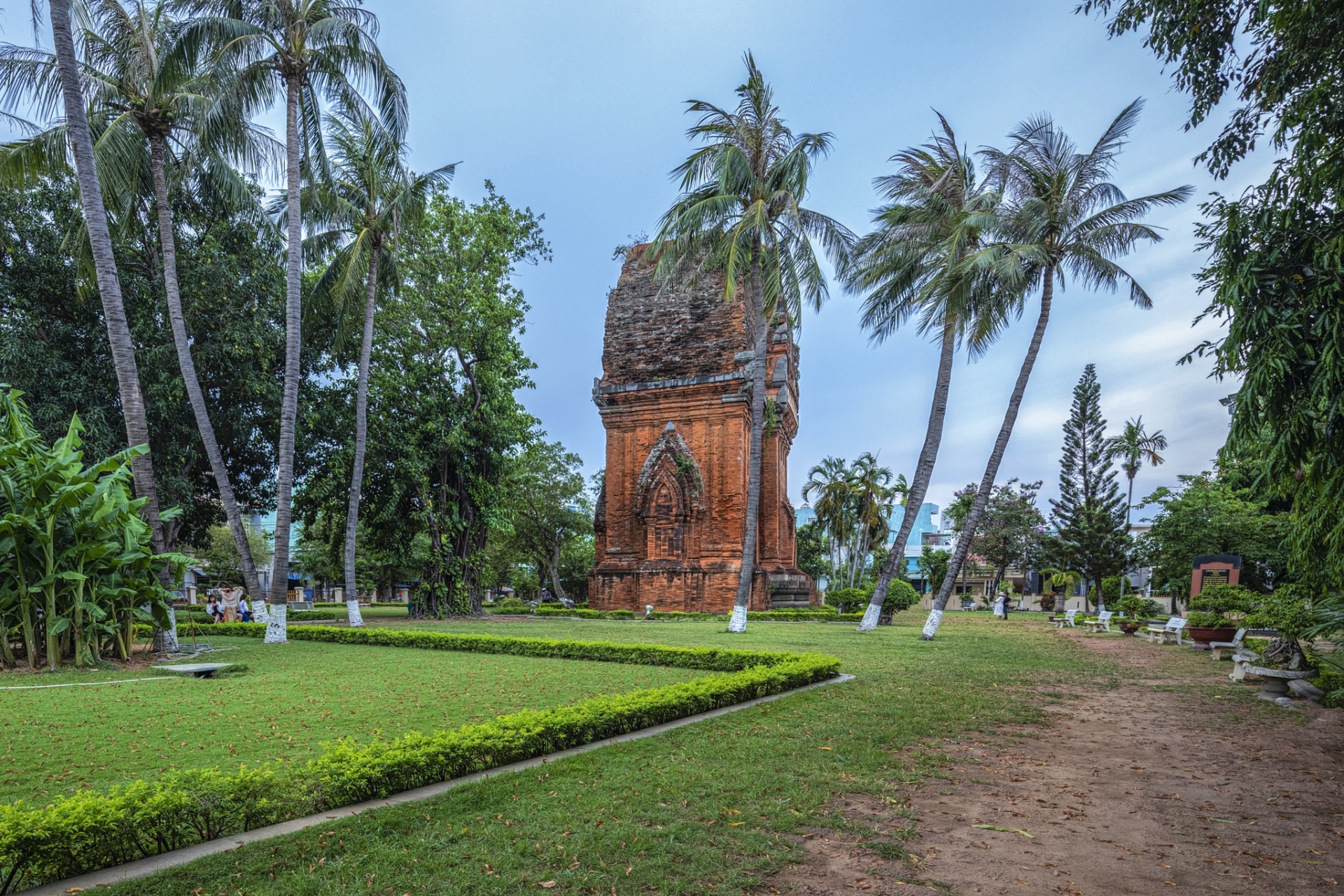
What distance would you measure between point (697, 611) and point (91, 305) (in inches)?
734

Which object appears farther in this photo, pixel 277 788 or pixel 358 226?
pixel 358 226

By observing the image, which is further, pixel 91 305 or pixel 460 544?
pixel 460 544

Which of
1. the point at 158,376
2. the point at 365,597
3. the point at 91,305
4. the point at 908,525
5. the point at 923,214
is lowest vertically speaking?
the point at 365,597

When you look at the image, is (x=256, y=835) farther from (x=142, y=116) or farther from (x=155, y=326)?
(x=155, y=326)

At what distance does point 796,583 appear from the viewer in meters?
25.1

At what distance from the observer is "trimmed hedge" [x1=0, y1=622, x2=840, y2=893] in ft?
10.1

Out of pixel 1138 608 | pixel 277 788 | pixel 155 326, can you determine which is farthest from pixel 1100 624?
pixel 155 326

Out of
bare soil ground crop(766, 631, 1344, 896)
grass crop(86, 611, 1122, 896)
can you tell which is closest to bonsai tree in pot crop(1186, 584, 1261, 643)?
bare soil ground crop(766, 631, 1344, 896)

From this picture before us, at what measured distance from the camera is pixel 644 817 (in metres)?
4.01

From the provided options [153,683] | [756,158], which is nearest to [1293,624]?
[756,158]

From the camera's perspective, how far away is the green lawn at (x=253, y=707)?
4.97m

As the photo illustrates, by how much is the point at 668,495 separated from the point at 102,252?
55.1 feet

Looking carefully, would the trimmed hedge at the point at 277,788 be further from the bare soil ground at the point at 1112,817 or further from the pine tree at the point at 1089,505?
the pine tree at the point at 1089,505

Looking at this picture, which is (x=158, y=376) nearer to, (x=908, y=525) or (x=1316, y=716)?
(x=908, y=525)
